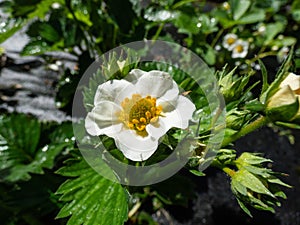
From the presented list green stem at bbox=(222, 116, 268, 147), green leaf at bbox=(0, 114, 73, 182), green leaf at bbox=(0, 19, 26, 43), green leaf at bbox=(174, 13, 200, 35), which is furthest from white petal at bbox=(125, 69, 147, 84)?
green leaf at bbox=(174, 13, 200, 35)

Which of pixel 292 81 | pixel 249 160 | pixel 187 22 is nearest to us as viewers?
pixel 292 81

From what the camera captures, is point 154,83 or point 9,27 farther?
point 9,27

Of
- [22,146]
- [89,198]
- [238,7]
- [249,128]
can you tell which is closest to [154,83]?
Result: [249,128]

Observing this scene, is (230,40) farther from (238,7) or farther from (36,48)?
(36,48)

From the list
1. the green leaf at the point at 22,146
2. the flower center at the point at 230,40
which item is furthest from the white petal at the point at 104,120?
the flower center at the point at 230,40

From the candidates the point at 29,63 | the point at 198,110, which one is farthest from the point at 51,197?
the point at 29,63
